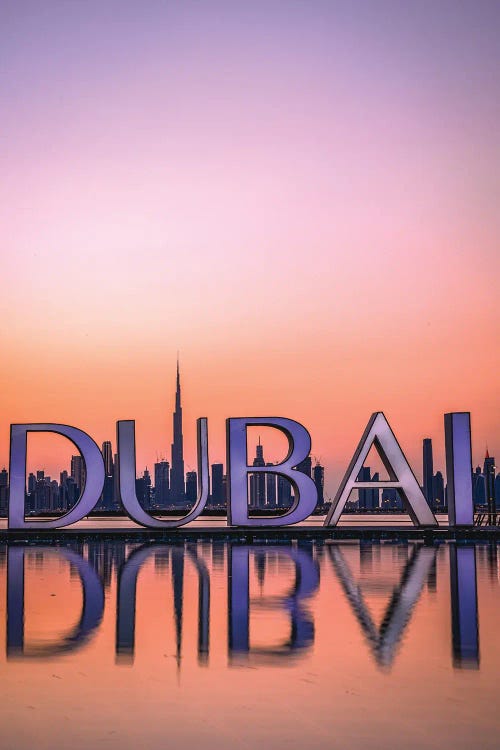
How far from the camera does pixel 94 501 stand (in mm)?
40688

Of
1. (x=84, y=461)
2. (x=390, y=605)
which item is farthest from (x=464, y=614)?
(x=84, y=461)

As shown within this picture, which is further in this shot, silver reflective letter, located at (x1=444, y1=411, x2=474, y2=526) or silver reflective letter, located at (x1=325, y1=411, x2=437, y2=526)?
silver reflective letter, located at (x1=325, y1=411, x2=437, y2=526)

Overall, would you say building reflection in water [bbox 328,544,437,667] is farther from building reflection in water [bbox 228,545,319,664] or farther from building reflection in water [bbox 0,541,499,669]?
building reflection in water [bbox 228,545,319,664]

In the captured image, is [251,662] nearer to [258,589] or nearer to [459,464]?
[258,589]

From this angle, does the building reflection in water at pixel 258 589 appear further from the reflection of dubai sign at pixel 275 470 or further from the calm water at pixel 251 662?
the reflection of dubai sign at pixel 275 470

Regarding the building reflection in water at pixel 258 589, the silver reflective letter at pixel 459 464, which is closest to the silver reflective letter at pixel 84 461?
the building reflection in water at pixel 258 589

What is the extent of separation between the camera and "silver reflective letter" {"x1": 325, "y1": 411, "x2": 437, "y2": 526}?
40.6 metres

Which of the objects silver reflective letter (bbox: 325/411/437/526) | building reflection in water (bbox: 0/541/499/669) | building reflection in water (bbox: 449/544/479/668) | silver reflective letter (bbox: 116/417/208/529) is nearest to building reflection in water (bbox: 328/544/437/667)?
building reflection in water (bbox: 0/541/499/669)

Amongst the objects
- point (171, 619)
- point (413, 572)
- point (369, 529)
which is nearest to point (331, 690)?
point (171, 619)

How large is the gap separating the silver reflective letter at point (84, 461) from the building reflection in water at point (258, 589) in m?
1.74

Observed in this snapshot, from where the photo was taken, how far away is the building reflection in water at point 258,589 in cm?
1212

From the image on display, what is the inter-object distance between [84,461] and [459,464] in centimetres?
1622

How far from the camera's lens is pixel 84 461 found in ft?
132

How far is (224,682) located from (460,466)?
3195 cm
